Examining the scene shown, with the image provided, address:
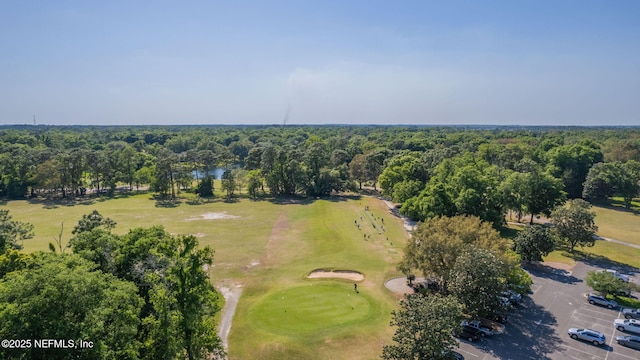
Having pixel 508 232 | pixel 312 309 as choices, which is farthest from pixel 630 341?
pixel 508 232

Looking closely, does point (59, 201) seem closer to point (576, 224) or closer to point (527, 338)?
point (527, 338)

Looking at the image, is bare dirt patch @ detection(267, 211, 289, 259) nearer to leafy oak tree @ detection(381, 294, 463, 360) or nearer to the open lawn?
the open lawn

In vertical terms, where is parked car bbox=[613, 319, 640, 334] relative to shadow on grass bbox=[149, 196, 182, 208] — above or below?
above

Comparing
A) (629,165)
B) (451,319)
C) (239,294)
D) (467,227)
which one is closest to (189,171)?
(239,294)

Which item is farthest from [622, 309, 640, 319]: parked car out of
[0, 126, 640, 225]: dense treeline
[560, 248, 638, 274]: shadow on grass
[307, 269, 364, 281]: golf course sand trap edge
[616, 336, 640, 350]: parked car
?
[307, 269, 364, 281]: golf course sand trap edge

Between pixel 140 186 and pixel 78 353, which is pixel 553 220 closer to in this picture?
pixel 78 353

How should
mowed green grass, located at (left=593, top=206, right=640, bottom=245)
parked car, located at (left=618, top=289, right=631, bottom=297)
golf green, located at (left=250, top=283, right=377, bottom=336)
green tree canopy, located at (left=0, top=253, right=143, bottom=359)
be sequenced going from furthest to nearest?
mowed green grass, located at (left=593, top=206, right=640, bottom=245) < parked car, located at (left=618, top=289, right=631, bottom=297) < golf green, located at (left=250, top=283, right=377, bottom=336) < green tree canopy, located at (left=0, top=253, right=143, bottom=359)

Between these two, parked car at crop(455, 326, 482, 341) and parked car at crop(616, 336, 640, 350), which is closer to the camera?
parked car at crop(616, 336, 640, 350)

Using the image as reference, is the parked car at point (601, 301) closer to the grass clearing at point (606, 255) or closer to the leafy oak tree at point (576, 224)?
the grass clearing at point (606, 255)

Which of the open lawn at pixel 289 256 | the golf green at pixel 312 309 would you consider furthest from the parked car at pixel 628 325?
the golf green at pixel 312 309
